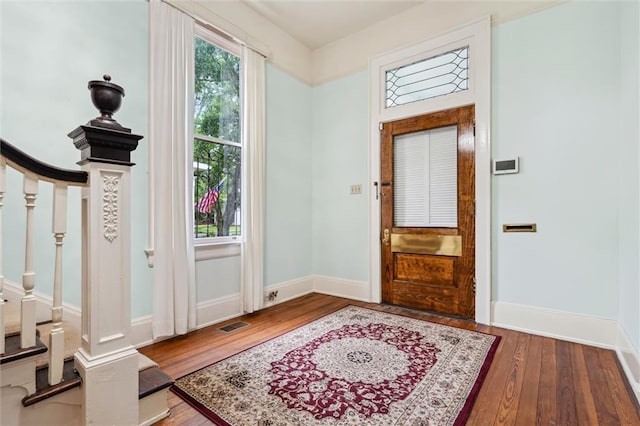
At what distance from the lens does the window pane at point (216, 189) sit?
9.79 feet

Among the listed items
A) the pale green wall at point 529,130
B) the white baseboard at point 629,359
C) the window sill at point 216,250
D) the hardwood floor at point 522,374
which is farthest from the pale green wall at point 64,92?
the white baseboard at point 629,359

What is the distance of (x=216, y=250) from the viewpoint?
3.07 m

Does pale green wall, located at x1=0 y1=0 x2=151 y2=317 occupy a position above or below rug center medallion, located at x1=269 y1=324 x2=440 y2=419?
above

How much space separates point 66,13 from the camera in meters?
2.13

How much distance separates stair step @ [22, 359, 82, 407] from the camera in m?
1.26

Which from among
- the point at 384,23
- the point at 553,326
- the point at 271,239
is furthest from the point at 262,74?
the point at 553,326

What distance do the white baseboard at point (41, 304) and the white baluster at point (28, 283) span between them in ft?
2.85

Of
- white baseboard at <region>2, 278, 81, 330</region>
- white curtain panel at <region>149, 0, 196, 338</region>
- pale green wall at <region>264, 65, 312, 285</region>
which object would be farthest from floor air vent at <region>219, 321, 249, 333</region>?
white baseboard at <region>2, 278, 81, 330</region>

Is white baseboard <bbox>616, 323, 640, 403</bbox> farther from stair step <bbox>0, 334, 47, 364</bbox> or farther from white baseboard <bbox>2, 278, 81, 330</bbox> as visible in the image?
white baseboard <bbox>2, 278, 81, 330</bbox>

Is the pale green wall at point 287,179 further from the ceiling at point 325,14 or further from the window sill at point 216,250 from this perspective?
the ceiling at point 325,14

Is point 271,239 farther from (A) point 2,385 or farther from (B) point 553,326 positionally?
(B) point 553,326

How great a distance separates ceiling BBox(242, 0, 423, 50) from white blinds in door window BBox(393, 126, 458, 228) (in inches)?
57.3

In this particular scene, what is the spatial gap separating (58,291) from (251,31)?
3.15m

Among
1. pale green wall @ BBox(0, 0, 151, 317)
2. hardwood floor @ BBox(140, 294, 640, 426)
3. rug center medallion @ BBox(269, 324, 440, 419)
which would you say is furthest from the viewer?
pale green wall @ BBox(0, 0, 151, 317)
